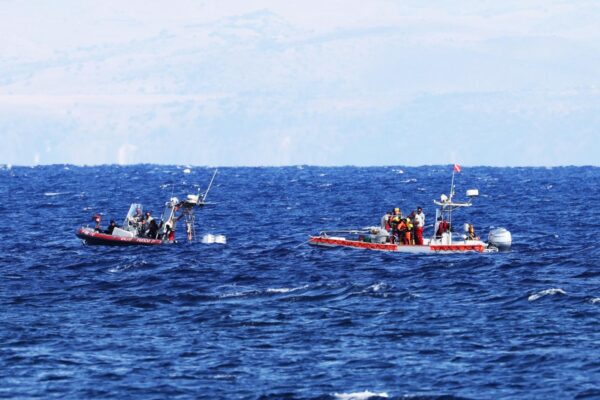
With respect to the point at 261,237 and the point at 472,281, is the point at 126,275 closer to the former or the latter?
the point at 472,281

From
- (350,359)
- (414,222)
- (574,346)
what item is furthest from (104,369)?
(414,222)

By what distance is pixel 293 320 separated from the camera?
4316 centimetres

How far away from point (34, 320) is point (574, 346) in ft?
58.1

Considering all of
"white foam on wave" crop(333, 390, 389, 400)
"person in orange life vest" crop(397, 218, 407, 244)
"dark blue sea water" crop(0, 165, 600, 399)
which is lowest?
"white foam on wave" crop(333, 390, 389, 400)

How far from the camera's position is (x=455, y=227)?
9019 centimetres

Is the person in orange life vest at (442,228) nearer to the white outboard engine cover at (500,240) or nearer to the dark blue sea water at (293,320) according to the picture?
the white outboard engine cover at (500,240)

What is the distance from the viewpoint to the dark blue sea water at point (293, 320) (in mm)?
34062

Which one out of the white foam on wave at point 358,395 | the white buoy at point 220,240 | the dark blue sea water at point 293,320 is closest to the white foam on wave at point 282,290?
the dark blue sea water at point 293,320

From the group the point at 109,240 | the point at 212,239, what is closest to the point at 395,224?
the point at 212,239

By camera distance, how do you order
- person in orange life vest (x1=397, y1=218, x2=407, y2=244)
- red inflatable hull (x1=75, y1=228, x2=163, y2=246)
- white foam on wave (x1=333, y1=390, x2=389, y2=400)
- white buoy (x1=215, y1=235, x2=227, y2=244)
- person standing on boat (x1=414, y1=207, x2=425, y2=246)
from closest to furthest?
white foam on wave (x1=333, y1=390, x2=389, y2=400)
person standing on boat (x1=414, y1=207, x2=425, y2=246)
person in orange life vest (x1=397, y1=218, x2=407, y2=244)
red inflatable hull (x1=75, y1=228, x2=163, y2=246)
white buoy (x1=215, y1=235, x2=227, y2=244)

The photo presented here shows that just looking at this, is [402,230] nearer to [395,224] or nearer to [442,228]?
[395,224]

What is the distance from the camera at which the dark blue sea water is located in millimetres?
34062

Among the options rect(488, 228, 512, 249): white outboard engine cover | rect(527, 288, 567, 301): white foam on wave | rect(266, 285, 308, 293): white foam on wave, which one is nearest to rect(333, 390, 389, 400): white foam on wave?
rect(527, 288, 567, 301): white foam on wave

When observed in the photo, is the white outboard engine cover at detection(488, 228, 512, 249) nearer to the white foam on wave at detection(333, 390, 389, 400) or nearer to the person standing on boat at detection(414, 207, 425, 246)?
the person standing on boat at detection(414, 207, 425, 246)
